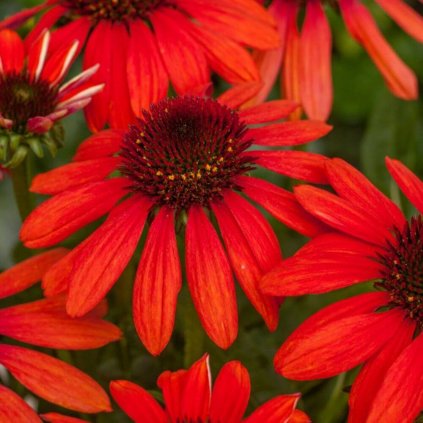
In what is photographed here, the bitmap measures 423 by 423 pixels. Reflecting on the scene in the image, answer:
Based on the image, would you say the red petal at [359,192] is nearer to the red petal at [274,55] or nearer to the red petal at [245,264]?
the red petal at [245,264]

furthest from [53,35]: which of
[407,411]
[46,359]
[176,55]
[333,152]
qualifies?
[333,152]

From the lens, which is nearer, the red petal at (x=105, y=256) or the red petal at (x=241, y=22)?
the red petal at (x=105, y=256)

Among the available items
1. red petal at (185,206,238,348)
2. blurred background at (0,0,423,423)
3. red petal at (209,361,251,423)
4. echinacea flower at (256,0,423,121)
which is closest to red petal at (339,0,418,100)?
echinacea flower at (256,0,423,121)

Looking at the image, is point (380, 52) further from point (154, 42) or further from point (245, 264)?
point (245, 264)

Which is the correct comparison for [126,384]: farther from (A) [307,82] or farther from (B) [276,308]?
(A) [307,82]

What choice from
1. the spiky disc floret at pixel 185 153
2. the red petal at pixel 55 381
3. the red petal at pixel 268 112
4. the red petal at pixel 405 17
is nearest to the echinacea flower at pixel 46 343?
the red petal at pixel 55 381

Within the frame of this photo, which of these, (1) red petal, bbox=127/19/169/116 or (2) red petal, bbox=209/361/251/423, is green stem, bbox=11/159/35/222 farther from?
(2) red petal, bbox=209/361/251/423
